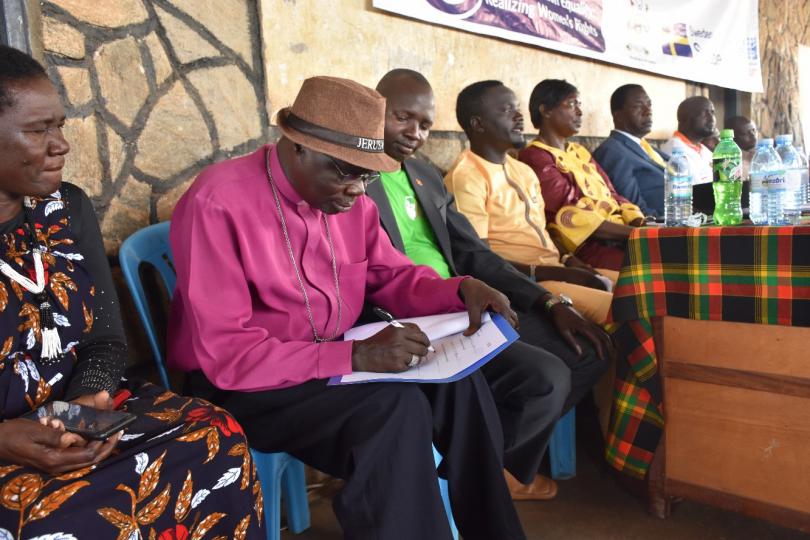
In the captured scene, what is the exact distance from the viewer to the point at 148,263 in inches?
78.9

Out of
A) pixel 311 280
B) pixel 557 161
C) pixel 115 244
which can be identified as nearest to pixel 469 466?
pixel 311 280

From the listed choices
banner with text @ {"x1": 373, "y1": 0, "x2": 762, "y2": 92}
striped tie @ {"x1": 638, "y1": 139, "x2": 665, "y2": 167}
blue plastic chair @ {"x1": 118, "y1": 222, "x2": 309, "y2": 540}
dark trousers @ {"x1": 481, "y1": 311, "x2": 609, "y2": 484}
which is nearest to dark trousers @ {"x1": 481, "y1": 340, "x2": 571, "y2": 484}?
dark trousers @ {"x1": 481, "y1": 311, "x2": 609, "y2": 484}

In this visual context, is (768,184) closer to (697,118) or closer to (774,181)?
(774,181)

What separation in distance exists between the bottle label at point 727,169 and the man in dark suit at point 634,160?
1287 millimetres

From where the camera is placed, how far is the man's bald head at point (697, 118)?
4.82m

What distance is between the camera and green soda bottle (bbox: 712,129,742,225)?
7.78 feet

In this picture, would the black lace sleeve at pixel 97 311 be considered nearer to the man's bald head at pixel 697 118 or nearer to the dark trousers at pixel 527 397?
the dark trousers at pixel 527 397

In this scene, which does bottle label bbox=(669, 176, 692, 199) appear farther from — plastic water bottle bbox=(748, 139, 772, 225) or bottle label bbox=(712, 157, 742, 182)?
plastic water bottle bbox=(748, 139, 772, 225)

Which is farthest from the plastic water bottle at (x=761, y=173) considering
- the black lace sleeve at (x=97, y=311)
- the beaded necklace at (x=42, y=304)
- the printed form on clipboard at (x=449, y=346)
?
the beaded necklace at (x=42, y=304)

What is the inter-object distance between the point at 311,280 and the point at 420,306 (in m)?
0.35

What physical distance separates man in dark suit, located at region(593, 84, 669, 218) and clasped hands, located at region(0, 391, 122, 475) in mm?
3276

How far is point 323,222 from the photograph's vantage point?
70.1 inches

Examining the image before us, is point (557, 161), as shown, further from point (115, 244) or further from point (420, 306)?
point (115, 244)

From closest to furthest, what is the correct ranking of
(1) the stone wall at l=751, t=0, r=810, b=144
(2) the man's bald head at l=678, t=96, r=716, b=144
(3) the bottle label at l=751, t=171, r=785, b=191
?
(3) the bottle label at l=751, t=171, r=785, b=191
(2) the man's bald head at l=678, t=96, r=716, b=144
(1) the stone wall at l=751, t=0, r=810, b=144
